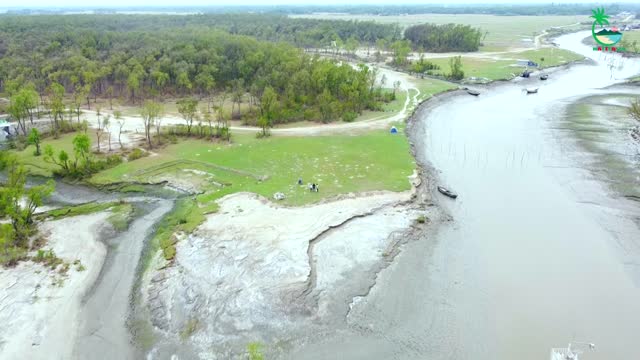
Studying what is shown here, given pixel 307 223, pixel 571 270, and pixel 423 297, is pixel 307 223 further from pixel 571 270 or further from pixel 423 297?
pixel 571 270

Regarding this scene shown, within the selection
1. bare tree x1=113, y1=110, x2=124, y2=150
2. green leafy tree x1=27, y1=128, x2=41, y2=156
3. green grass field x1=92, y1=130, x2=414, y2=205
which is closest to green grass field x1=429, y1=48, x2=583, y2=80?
green grass field x1=92, y1=130, x2=414, y2=205

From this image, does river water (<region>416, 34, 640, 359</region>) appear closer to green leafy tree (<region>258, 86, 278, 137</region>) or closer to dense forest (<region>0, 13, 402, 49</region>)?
green leafy tree (<region>258, 86, 278, 137</region>)

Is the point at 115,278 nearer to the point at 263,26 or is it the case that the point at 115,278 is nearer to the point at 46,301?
the point at 46,301

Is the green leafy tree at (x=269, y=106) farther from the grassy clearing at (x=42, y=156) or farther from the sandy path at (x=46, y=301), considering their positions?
the sandy path at (x=46, y=301)

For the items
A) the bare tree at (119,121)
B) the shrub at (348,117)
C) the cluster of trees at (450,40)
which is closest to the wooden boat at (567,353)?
the shrub at (348,117)

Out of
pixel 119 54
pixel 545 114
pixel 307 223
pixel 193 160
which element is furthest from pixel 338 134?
pixel 119 54
